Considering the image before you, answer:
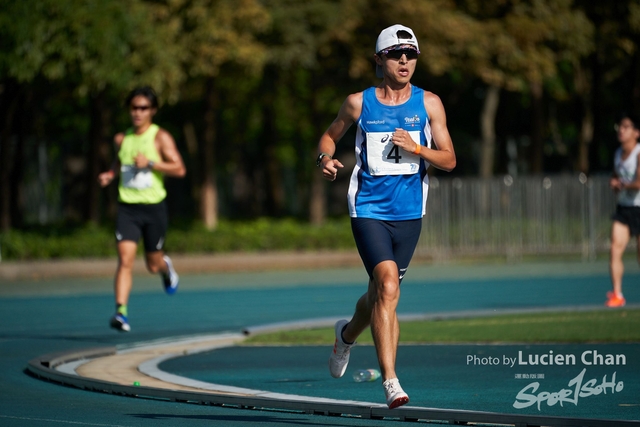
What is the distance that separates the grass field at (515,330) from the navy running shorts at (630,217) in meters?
1.12

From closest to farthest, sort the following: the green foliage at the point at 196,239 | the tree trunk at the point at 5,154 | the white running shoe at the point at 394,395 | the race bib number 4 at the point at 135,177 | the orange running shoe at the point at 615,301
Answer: the white running shoe at the point at 394,395, the race bib number 4 at the point at 135,177, the orange running shoe at the point at 615,301, the green foliage at the point at 196,239, the tree trunk at the point at 5,154

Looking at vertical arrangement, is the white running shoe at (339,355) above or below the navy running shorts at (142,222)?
below

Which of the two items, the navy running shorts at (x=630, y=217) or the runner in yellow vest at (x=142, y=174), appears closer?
the runner in yellow vest at (x=142, y=174)

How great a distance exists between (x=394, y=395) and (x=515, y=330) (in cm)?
552

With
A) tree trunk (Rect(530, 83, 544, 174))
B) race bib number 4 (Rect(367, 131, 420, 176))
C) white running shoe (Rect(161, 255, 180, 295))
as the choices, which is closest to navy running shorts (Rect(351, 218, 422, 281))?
race bib number 4 (Rect(367, 131, 420, 176))

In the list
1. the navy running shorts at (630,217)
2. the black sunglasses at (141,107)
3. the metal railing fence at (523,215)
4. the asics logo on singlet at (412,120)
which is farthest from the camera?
the metal railing fence at (523,215)

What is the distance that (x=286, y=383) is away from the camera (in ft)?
30.0

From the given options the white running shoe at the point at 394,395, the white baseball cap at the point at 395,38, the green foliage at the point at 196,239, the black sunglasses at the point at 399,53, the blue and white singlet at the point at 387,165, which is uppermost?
the white baseball cap at the point at 395,38

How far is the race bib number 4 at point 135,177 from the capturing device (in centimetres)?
1277

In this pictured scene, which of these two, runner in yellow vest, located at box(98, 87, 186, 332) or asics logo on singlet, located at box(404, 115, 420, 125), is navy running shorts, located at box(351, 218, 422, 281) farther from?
runner in yellow vest, located at box(98, 87, 186, 332)

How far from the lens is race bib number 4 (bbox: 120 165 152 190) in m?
12.8

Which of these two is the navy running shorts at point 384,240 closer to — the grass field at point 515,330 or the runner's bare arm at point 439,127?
the runner's bare arm at point 439,127

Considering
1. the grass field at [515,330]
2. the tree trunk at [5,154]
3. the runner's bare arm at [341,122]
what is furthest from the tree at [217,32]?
the runner's bare arm at [341,122]

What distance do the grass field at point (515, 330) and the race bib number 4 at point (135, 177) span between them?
1.95 m
